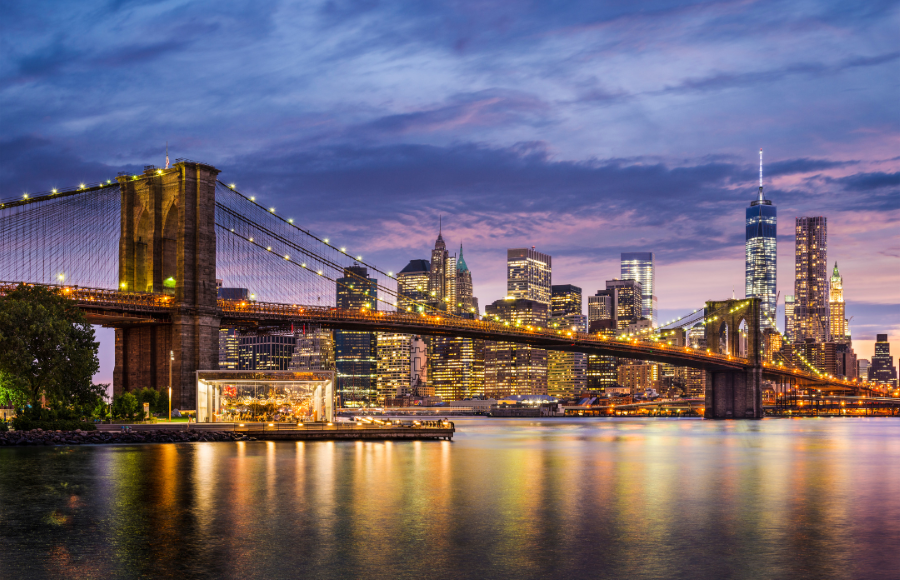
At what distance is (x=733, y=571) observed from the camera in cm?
2022

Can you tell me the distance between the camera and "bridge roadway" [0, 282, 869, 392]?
7099 cm

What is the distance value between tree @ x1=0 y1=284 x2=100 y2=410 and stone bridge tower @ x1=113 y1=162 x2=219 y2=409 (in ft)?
30.4

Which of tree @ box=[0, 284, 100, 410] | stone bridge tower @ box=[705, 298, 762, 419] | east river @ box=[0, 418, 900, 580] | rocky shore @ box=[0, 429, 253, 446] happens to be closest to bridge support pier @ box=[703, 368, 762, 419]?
stone bridge tower @ box=[705, 298, 762, 419]

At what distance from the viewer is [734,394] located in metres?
158

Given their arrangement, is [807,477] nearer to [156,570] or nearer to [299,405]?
[156,570]

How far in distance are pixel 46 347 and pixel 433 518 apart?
43.2 m

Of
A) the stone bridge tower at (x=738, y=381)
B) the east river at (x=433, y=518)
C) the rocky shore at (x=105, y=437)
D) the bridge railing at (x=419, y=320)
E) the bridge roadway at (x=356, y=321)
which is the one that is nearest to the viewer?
the east river at (x=433, y=518)

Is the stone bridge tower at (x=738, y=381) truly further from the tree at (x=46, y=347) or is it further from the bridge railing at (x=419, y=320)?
the tree at (x=46, y=347)

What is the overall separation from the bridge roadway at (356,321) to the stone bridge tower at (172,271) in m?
1.76

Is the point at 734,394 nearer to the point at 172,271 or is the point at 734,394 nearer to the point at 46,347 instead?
the point at 172,271

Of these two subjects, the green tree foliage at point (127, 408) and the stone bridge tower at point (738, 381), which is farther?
the stone bridge tower at point (738, 381)

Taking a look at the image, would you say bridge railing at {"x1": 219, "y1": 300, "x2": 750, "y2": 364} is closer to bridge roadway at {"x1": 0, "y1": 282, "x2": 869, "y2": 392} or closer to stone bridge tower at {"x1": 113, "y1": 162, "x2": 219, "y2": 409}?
bridge roadway at {"x1": 0, "y1": 282, "x2": 869, "y2": 392}

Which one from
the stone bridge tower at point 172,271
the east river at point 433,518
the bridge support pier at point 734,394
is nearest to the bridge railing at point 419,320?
the stone bridge tower at point 172,271

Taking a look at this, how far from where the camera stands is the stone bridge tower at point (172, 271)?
74.8m
